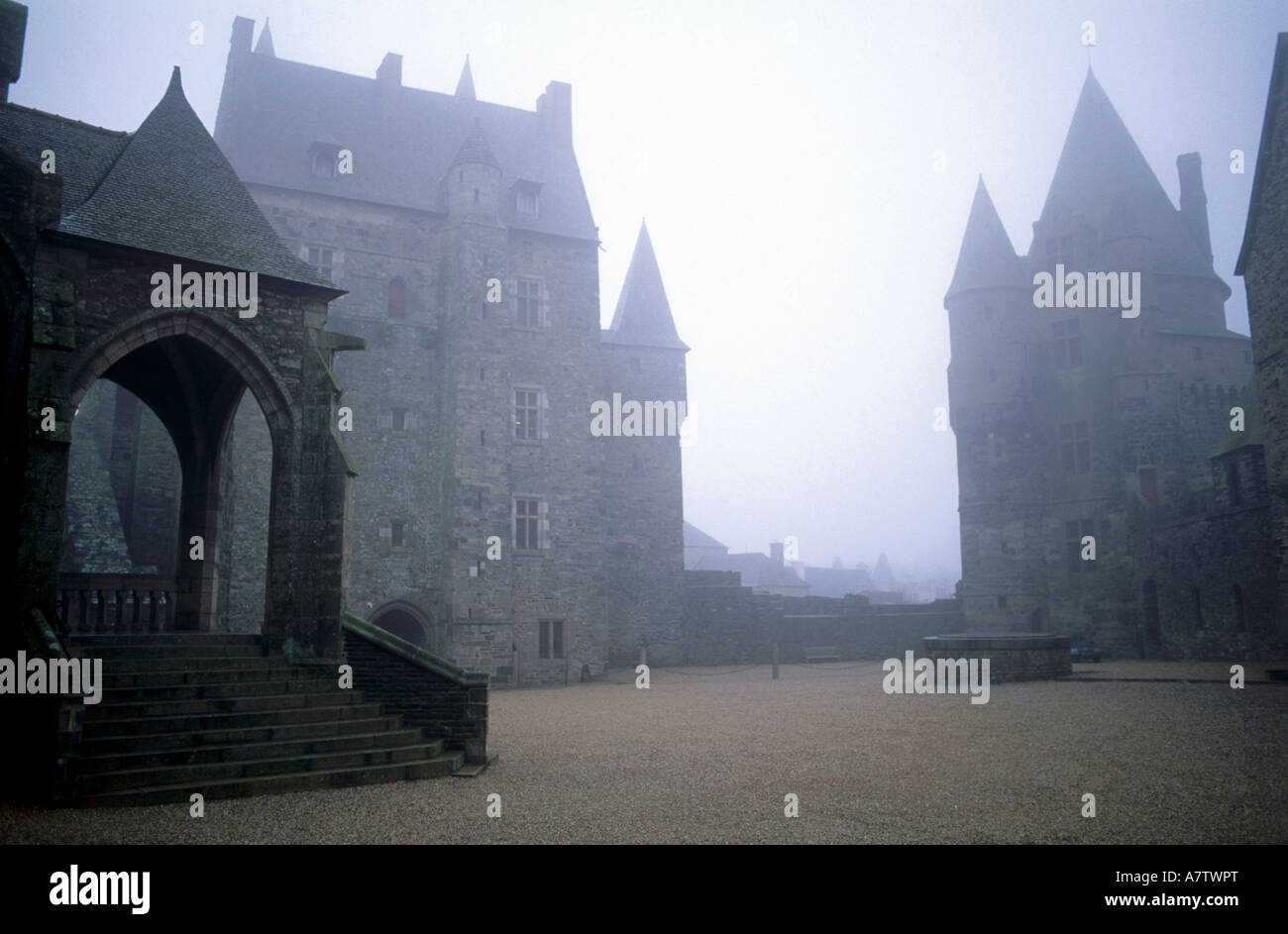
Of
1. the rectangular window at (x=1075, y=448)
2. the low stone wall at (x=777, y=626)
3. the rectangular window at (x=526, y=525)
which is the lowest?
the low stone wall at (x=777, y=626)

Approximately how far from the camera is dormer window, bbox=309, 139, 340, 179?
2742 centimetres

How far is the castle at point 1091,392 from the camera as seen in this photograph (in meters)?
31.1

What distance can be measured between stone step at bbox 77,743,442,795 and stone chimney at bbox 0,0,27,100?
11280 mm

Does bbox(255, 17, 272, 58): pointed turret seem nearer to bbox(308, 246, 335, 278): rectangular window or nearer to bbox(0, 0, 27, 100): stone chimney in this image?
bbox(308, 246, 335, 278): rectangular window

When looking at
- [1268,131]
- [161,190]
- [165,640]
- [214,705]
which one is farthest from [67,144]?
[1268,131]

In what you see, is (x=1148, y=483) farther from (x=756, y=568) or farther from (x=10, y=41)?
(x=756, y=568)

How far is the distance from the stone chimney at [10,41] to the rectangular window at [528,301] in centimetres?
1558

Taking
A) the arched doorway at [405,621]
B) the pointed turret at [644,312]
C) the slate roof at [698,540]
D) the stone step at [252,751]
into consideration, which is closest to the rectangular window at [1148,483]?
the pointed turret at [644,312]

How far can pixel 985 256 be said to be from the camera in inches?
1364

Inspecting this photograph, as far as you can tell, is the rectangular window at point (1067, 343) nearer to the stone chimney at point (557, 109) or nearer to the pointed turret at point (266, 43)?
the stone chimney at point (557, 109)

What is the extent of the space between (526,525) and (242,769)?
18600mm

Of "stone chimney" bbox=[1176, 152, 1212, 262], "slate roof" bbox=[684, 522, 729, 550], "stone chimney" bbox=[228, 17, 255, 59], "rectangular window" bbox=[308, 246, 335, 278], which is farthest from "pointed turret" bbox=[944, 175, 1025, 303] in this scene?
"slate roof" bbox=[684, 522, 729, 550]

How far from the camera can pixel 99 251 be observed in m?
10.6
